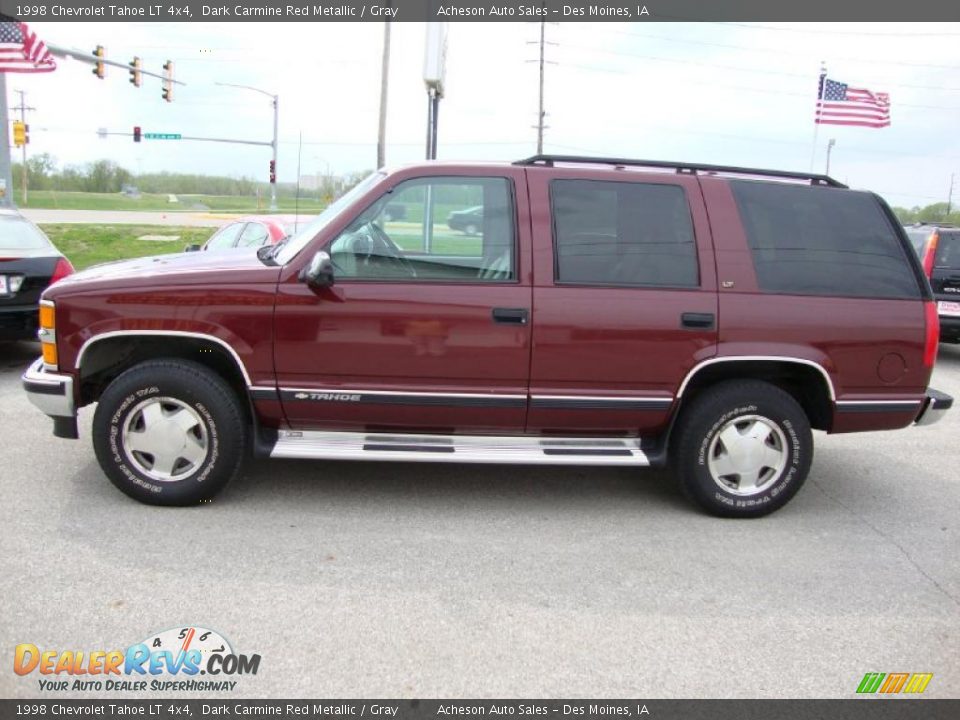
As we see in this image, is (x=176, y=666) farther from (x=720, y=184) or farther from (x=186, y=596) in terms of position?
(x=720, y=184)

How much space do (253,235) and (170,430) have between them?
17.0 ft

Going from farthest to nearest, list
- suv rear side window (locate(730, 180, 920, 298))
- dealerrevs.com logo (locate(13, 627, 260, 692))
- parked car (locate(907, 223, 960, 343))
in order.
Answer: parked car (locate(907, 223, 960, 343)), suv rear side window (locate(730, 180, 920, 298)), dealerrevs.com logo (locate(13, 627, 260, 692))

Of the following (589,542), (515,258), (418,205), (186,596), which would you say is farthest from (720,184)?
(186,596)

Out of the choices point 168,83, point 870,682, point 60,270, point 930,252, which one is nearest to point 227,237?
point 60,270

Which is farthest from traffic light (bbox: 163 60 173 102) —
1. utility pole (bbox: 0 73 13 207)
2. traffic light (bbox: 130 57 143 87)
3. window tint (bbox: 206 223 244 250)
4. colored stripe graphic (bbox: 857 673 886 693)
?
colored stripe graphic (bbox: 857 673 886 693)

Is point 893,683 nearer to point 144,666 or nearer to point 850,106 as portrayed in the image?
point 144,666

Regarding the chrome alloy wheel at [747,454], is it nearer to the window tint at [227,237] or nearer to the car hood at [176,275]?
the car hood at [176,275]

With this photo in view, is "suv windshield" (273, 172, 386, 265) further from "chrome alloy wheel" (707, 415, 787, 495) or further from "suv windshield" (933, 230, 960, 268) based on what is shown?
"suv windshield" (933, 230, 960, 268)

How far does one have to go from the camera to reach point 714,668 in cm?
288

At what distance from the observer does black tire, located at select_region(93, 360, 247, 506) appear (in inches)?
158

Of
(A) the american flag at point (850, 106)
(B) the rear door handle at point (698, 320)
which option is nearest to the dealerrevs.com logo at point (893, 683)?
(B) the rear door handle at point (698, 320)

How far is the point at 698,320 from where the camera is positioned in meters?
4.10

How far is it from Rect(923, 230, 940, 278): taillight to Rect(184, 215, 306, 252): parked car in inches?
296

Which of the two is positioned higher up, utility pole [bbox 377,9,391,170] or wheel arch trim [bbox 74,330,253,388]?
utility pole [bbox 377,9,391,170]
